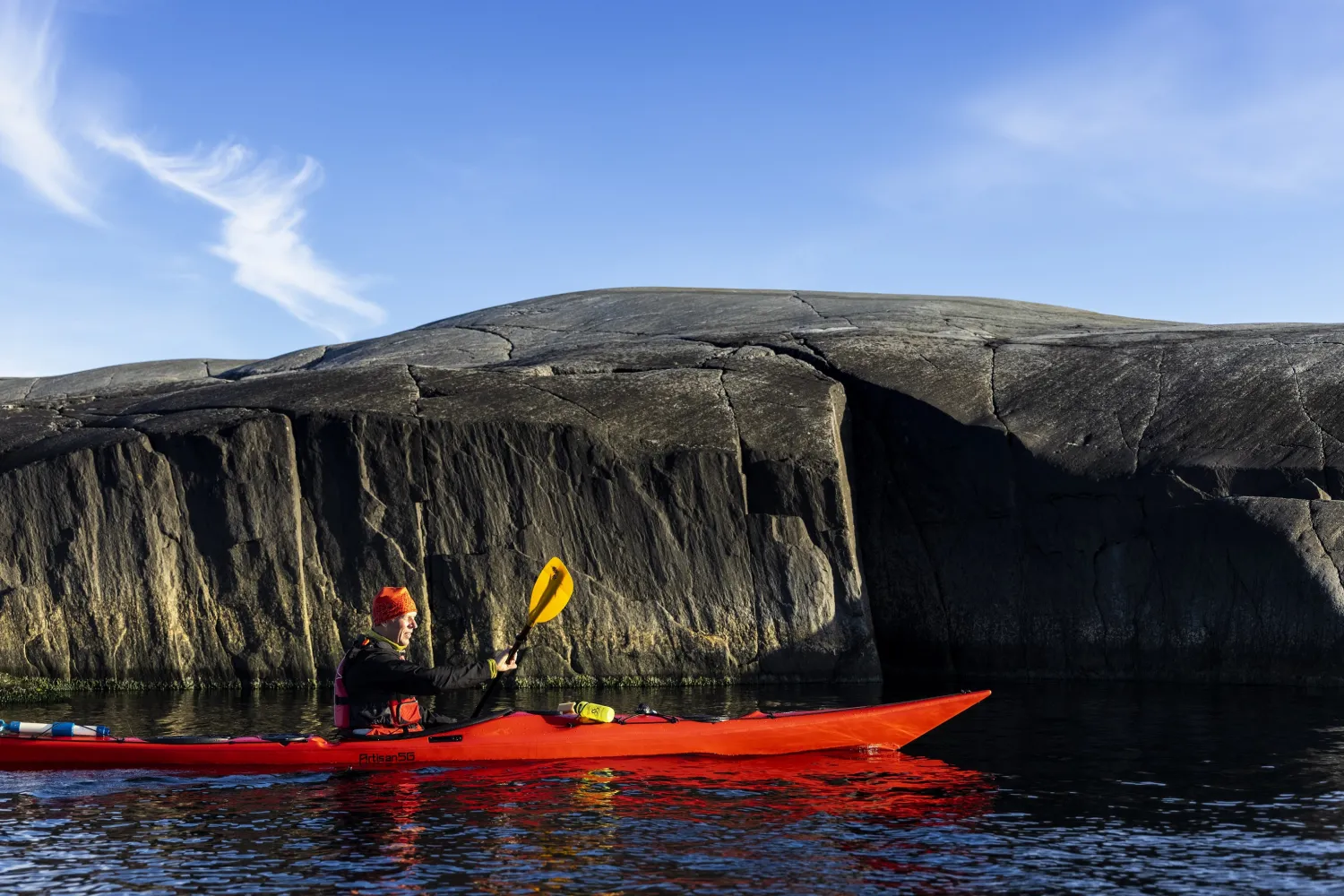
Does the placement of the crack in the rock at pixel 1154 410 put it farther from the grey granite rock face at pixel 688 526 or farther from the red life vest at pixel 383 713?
the red life vest at pixel 383 713

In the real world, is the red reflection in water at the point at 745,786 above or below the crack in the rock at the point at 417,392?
below

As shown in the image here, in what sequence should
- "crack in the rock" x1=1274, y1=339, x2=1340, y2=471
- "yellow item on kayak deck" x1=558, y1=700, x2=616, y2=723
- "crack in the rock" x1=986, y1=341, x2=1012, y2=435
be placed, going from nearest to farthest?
"yellow item on kayak deck" x1=558, y1=700, x2=616, y2=723 < "crack in the rock" x1=1274, y1=339, x2=1340, y2=471 < "crack in the rock" x1=986, y1=341, x2=1012, y2=435

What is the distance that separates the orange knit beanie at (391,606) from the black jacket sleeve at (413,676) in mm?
311

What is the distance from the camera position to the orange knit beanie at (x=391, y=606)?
11430mm

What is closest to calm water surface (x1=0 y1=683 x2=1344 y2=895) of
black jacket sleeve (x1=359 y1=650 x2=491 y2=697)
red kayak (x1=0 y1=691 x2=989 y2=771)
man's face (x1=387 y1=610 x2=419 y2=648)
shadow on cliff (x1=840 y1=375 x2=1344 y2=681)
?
red kayak (x1=0 y1=691 x2=989 y2=771)

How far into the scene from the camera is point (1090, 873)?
8.52m

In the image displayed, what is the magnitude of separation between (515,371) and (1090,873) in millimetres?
13107

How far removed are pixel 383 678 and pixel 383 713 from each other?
561 millimetres

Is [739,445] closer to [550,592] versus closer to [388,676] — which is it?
[550,592]

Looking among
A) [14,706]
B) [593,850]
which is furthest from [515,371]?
[593,850]

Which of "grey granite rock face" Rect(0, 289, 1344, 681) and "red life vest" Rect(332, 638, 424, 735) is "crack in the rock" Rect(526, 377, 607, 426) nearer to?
"grey granite rock face" Rect(0, 289, 1344, 681)

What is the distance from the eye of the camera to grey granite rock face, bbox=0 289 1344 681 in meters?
18.0

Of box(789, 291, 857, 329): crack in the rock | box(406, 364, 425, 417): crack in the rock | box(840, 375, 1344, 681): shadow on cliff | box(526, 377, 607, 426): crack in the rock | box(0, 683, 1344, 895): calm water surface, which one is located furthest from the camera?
box(789, 291, 857, 329): crack in the rock

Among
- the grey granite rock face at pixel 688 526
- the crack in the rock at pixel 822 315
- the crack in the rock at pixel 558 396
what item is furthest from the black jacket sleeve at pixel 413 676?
the crack in the rock at pixel 822 315
